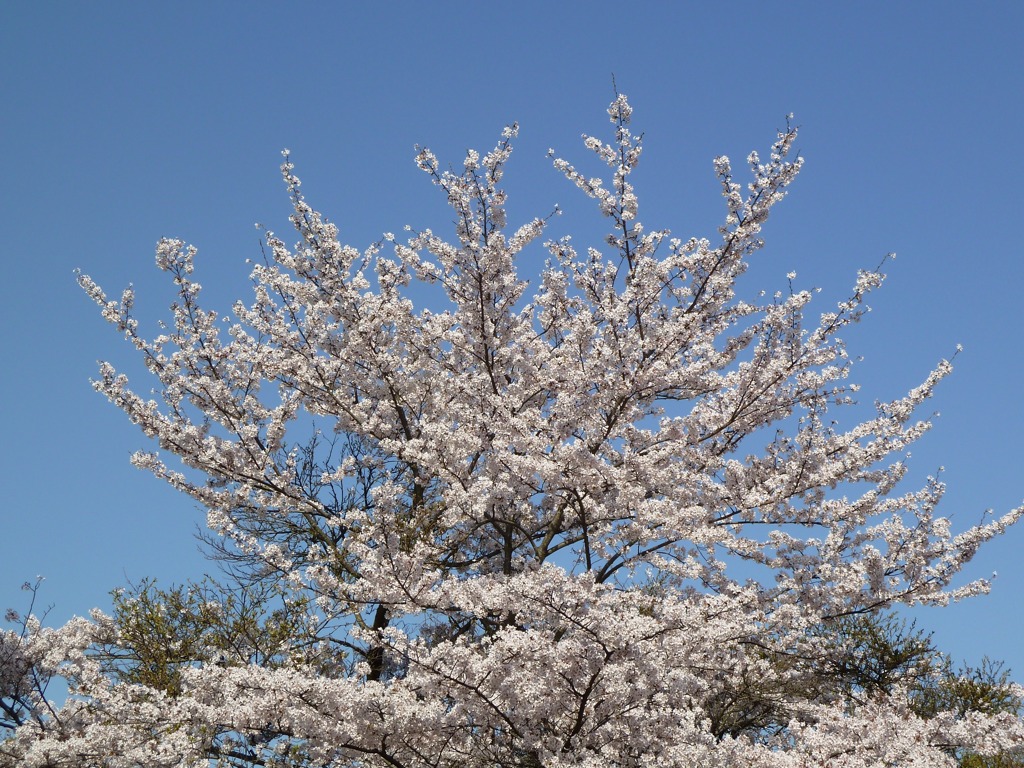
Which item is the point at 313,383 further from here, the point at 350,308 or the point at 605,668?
the point at 605,668

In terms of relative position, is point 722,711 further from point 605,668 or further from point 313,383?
point 313,383

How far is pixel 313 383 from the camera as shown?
43.1ft

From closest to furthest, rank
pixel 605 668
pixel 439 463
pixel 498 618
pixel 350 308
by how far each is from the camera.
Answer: pixel 605 668 < pixel 498 618 < pixel 439 463 < pixel 350 308

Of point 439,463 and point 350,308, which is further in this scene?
point 350,308

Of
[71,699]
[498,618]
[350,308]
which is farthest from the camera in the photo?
[350,308]

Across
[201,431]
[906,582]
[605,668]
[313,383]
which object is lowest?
[605,668]

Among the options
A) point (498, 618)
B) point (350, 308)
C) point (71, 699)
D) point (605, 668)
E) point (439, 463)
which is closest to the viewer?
point (605, 668)

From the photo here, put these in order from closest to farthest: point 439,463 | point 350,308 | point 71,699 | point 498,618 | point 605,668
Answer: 1. point 605,668
2. point 498,618
3. point 439,463
4. point 71,699
5. point 350,308

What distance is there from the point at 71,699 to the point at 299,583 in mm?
3592

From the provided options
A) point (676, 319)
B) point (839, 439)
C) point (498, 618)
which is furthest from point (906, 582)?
point (498, 618)

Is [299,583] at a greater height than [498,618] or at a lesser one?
greater

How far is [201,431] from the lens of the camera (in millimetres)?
12305

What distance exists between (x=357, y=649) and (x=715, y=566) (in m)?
4.92

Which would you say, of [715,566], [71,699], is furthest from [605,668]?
[71,699]
